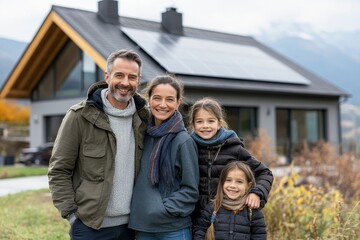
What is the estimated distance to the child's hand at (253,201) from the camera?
332 centimetres

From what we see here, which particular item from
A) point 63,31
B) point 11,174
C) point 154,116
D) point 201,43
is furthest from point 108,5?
point 154,116

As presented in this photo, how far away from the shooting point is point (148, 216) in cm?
321

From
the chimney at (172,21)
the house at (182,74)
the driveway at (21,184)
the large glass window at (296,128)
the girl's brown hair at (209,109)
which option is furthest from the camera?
the chimney at (172,21)

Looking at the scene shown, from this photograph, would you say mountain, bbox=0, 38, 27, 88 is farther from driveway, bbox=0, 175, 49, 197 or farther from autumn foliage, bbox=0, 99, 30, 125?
driveway, bbox=0, 175, 49, 197

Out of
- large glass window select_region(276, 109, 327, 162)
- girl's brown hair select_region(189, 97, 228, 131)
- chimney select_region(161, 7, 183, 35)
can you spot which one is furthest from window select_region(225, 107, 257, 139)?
girl's brown hair select_region(189, 97, 228, 131)

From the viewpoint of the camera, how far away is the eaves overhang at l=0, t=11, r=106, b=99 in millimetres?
15914

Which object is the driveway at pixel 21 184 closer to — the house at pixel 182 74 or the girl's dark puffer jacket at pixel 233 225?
the house at pixel 182 74

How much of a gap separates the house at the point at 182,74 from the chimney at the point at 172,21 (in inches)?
1.4

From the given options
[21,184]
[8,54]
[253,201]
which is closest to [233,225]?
[253,201]

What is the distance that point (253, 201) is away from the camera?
10.9 ft

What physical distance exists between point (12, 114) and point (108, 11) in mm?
11788

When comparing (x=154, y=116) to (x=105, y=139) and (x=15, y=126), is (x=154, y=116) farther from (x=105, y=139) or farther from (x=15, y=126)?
(x=15, y=126)

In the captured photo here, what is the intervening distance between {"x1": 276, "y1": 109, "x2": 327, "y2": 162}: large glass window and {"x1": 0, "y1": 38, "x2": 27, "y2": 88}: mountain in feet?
56.7

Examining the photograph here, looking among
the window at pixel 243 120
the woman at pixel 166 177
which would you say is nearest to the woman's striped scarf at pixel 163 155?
the woman at pixel 166 177
